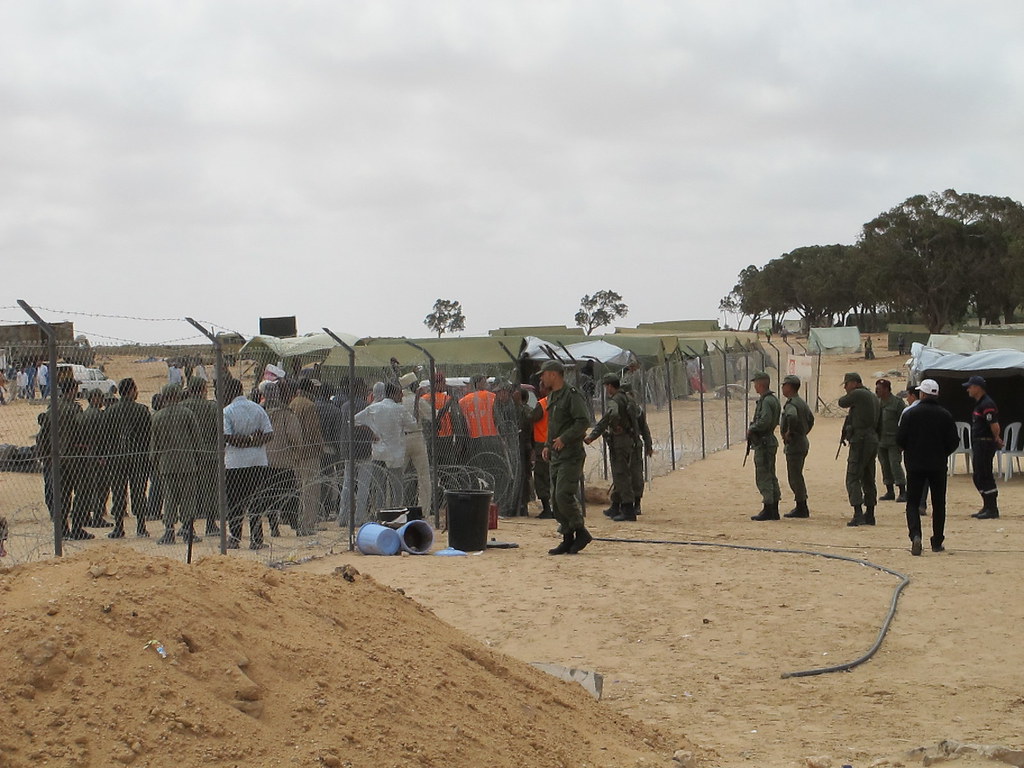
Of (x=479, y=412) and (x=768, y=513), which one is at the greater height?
(x=479, y=412)

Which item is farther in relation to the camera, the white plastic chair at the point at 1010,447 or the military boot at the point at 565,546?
the white plastic chair at the point at 1010,447

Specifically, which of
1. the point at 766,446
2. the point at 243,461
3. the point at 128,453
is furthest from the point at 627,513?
the point at 128,453

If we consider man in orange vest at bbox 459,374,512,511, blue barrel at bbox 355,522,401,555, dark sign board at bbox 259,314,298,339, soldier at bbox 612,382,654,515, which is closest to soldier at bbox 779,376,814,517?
soldier at bbox 612,382,654,515

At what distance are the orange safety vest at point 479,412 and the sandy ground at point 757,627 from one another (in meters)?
1.27

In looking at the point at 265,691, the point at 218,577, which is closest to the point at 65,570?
the point at 218,577

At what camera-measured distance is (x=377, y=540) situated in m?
11.8

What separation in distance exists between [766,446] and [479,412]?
3653mm

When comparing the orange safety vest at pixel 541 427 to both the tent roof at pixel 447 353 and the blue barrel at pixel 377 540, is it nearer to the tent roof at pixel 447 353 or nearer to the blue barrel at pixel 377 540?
the blue barrel at pixel 377 540

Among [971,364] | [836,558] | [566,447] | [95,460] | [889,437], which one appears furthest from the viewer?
[971,364]

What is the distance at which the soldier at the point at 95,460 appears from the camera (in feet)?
34.9

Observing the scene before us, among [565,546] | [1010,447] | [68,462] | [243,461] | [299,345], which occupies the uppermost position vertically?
[299,345]

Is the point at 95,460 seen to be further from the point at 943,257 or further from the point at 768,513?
the point at 943,257

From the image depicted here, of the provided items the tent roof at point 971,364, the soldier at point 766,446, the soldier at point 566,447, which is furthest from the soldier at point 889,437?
the soldier at point 566,447

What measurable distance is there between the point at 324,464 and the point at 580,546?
3047 millimetres
